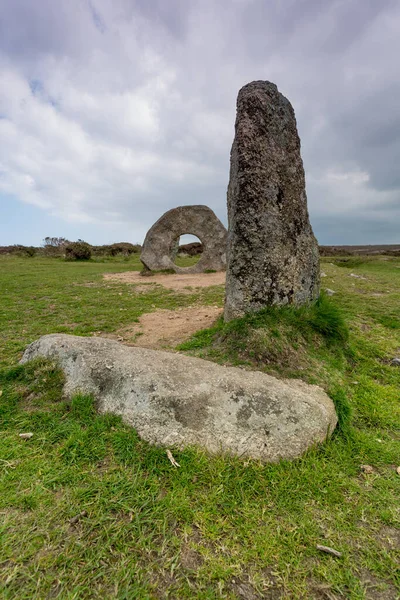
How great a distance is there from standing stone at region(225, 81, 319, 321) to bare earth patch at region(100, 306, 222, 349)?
130 centimetres

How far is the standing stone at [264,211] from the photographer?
425 centimetres

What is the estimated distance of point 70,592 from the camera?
1.56 metres

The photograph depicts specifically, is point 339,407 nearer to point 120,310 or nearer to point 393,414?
point 393,414

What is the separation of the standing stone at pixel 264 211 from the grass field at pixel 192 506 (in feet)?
3.03

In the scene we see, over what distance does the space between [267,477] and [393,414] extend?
178 cm

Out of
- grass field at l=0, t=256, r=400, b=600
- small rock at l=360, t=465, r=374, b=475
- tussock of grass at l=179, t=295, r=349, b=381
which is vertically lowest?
small rock at l=360, t=465, r=374, b=475

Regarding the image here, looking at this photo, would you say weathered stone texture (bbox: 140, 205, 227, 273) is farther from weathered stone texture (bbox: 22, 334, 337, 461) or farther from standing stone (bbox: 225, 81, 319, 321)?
weathered stone texture (bbox: 22, 334, 337, 461)

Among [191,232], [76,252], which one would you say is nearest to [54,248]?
[76,252]

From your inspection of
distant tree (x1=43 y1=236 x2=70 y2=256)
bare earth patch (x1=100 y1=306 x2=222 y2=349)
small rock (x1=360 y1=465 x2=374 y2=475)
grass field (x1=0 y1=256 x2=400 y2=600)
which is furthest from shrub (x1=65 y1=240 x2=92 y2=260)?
small rock (x1=360 y1=465 x2=374 y2=475)

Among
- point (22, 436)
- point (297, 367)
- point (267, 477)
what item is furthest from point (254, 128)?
point (22, 436)

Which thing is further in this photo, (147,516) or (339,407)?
(339,407)

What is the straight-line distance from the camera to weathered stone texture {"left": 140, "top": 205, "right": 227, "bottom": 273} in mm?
15500

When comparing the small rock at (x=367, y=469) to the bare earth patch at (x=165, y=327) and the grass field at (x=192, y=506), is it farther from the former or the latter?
the bare earth patch at (x=165, y=327)

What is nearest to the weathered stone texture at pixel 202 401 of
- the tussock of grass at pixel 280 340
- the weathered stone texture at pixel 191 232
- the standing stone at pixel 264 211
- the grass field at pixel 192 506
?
the grass field at pixel 192 506
